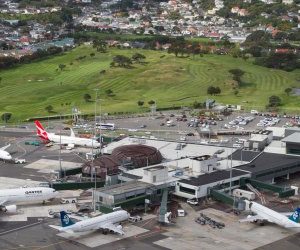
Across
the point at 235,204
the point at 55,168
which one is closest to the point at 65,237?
the point at 235,204

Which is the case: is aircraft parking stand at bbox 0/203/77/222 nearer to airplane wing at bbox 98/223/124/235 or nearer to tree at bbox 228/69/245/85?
airplane wing at bbox 98/223/124/235

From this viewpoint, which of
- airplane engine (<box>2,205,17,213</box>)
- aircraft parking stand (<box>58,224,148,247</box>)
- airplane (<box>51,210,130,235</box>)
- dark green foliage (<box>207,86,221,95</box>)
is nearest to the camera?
airplane (<box>51,210,130,235</box>)

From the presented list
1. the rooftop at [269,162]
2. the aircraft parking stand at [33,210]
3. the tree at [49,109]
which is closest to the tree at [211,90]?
the tree at [49,109]

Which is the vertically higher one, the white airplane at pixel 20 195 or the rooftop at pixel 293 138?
the rooftop at pixel 293 138

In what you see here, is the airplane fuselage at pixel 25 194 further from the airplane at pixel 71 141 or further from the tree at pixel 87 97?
the tree at pixel 87 97

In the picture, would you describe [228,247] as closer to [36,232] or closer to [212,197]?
[212,197]

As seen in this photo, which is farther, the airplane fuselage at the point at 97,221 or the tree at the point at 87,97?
the tree at the point at 87,97

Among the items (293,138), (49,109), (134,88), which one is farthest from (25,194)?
(134,88)

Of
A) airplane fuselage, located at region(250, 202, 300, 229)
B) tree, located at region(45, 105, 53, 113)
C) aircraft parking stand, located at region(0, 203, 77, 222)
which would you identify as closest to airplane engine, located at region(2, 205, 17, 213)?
aircraft parking stand, located at region(0, 203, 77, 222)
